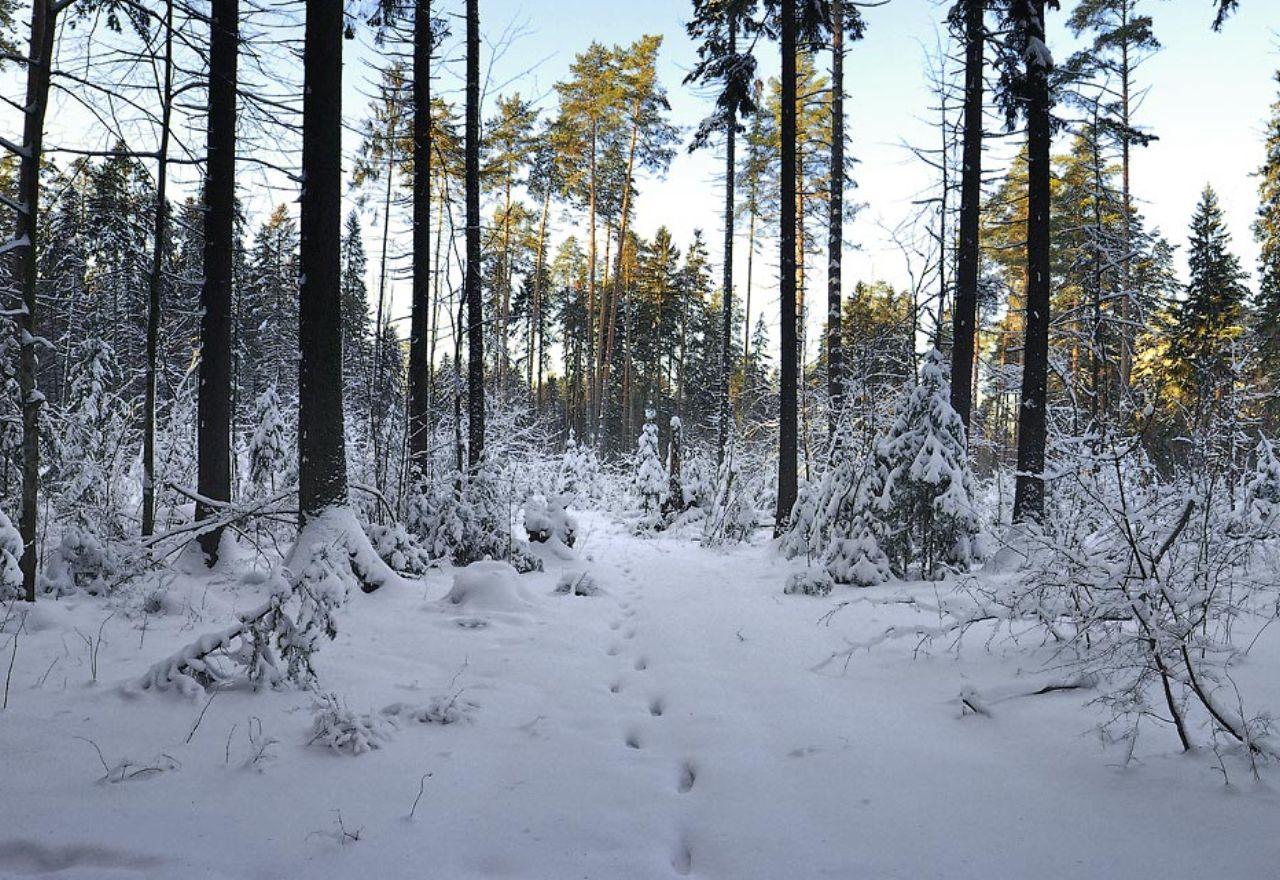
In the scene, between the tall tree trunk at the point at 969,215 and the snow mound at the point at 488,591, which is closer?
the snow mound at the point at 488,591

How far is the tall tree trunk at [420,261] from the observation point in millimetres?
9023

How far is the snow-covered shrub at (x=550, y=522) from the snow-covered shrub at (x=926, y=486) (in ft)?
15.0

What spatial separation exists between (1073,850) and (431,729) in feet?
8.62

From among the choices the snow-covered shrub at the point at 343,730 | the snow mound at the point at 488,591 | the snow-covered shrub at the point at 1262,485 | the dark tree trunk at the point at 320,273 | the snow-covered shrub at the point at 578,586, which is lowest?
the snow-covered shrub at the point at 578,586

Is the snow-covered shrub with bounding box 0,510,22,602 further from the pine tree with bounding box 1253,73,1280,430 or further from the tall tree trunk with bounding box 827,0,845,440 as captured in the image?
the pine tree with bounding box 1253,73,1280,430

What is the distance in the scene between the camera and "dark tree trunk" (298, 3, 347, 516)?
545 centimetres

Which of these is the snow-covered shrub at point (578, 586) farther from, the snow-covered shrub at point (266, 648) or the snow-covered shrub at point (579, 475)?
the snow-covered shrub at point (579, 475)

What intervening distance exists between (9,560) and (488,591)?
332 cm

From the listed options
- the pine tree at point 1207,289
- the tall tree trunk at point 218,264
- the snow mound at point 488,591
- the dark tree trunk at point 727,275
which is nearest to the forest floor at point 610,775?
the snow mound at point 488,591

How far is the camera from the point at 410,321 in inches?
372

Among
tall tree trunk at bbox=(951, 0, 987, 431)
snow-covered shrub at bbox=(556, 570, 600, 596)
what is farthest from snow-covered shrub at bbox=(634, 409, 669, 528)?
snow-covered shrub at bbox=(556, 570, 600, 596)

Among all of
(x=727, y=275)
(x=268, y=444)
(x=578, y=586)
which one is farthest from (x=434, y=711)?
(x=727, y=275)

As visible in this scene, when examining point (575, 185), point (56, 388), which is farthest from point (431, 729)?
point (56, 388)

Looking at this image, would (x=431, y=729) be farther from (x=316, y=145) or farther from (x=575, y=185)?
(x=575, y=185)
